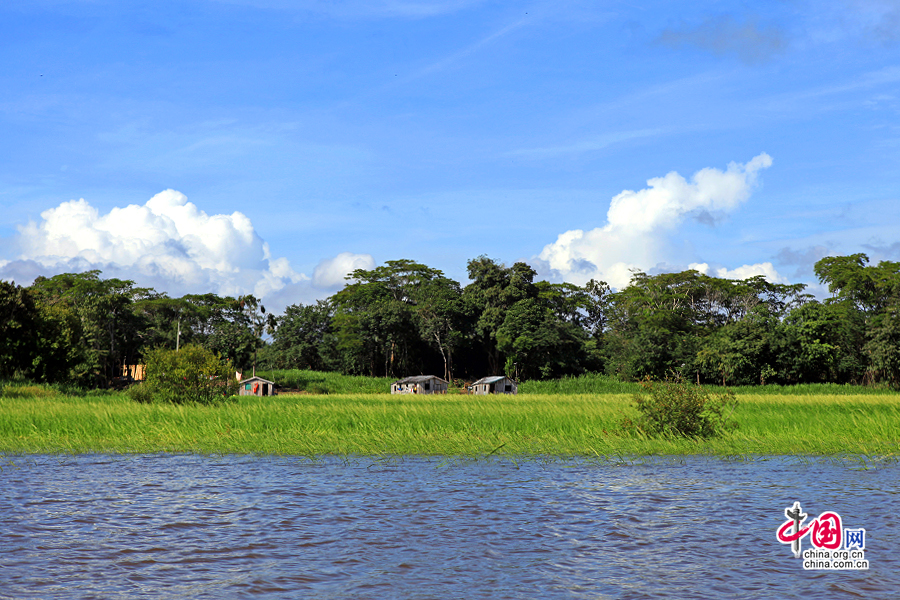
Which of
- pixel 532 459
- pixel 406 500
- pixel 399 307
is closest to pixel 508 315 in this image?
pixel 399 307

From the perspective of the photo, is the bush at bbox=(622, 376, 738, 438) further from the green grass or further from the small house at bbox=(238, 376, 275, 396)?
the small house at bbox=(238, 376, 275, 396)

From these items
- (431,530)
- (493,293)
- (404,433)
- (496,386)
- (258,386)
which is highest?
(493,293)

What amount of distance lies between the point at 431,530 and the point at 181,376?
27014 mm

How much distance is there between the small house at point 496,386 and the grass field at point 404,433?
1920 inches

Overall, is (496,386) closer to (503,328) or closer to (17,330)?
(503,328)

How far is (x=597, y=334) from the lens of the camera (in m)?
104

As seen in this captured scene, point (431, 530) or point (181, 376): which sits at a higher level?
point (181, 376)

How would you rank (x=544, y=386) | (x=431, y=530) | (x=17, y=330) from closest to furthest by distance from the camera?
(x=431, y=530)
(x=17, y=330)
(x=544, y=386)

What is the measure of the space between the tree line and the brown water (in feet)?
179

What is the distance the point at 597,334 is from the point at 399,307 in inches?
1298

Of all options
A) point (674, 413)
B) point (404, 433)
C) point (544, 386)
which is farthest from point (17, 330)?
point (674, 413)

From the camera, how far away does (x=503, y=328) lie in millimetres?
85500

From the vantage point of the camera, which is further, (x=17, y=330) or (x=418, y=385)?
(x=418, y=385)

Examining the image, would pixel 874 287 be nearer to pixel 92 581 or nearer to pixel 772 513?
pixel 772 513
